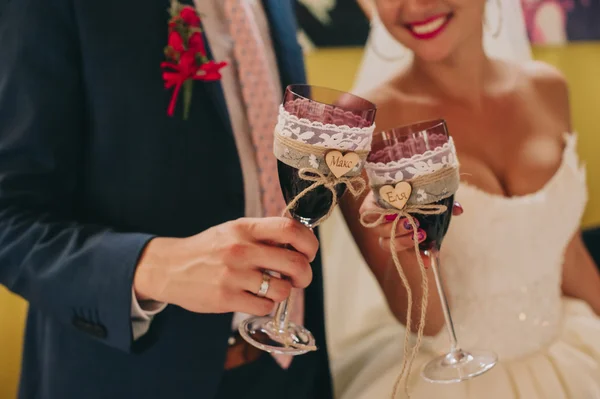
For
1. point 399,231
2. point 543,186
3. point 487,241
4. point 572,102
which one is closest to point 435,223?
point 399,231

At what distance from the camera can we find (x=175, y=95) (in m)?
0.77

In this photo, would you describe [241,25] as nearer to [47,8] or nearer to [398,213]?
[47,8]

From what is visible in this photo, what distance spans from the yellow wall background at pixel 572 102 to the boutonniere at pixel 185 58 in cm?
40

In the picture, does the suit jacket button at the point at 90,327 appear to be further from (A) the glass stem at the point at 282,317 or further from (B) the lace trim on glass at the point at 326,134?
(B) the lace trim on glass at the point at 326,134

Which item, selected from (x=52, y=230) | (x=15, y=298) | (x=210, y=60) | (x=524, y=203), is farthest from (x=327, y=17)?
(x=15, y=298)

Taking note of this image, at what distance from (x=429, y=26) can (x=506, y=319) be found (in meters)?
0.55

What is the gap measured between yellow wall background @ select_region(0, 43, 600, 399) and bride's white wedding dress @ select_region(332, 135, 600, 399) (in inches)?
8.5

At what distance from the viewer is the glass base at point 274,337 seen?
2.23 feet

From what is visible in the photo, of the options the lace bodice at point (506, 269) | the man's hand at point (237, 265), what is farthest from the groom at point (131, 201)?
the lace bodice at point (506, 269)

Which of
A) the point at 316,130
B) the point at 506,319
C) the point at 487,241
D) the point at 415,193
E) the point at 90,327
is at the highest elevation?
the point at 316,130

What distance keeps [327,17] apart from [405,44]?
203mm

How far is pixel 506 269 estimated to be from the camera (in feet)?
3.25

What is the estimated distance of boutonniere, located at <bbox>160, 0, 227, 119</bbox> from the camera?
0.77m

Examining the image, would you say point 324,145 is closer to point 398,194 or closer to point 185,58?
point 398,194
